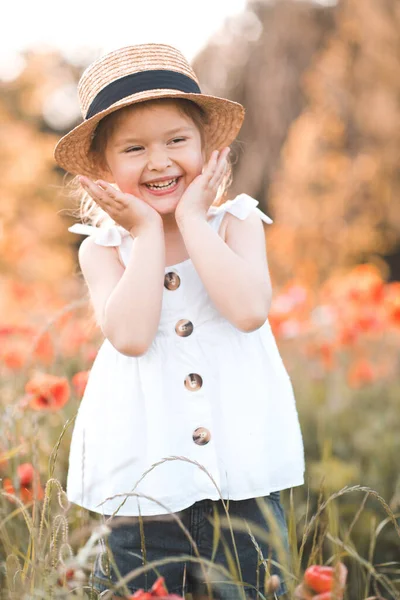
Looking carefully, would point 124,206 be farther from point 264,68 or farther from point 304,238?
point 264,68

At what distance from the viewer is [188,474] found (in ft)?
5.60

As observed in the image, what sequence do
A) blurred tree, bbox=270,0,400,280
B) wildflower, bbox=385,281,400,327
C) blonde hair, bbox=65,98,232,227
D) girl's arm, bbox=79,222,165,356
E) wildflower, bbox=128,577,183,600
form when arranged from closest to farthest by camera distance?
wildflower, bbox=128,577,183,600
girl's arm, bbox=79,222,165,356
blonde hair, bbox=65,98,232,227
wildflower, bbox=385,281,400,327
blurred tree, bbox=270,0,400,280

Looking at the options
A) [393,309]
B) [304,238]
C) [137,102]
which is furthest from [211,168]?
[304,238]

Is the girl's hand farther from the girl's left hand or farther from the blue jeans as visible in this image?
the blue jeans

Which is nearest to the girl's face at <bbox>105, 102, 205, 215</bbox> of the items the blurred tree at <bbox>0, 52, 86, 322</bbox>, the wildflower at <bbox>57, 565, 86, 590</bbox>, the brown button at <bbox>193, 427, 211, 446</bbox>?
the brown button at <bbox>193, 427, 211, 446</bbox>

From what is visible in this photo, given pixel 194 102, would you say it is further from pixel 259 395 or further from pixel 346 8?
pixel 346 8

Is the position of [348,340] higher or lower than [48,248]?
lower

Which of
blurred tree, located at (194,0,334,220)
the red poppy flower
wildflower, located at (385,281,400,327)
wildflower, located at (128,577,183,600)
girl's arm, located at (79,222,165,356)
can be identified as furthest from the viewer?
blurred tree, located at (194,0,334,220)

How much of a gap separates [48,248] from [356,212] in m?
4.15

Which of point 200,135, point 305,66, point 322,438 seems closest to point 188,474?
point 200,135

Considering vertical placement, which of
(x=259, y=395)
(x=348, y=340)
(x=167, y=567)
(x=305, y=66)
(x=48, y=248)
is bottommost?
(x=167, y=567)

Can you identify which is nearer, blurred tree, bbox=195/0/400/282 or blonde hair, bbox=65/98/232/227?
blonde hair, bbox=65/98/232/227

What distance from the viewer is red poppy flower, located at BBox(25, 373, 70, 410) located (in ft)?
7.02

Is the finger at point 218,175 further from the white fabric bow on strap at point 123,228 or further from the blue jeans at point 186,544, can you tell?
the blue jeans at point 186,544
